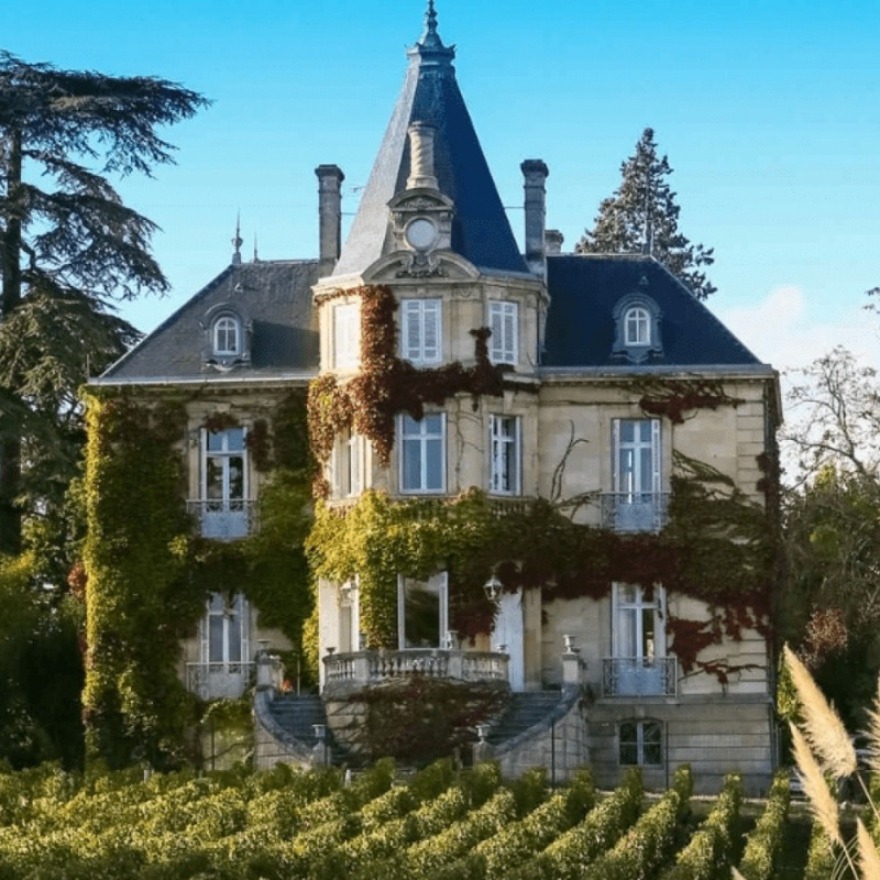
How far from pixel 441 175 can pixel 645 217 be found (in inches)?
800

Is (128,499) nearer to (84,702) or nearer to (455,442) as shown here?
(84,702)

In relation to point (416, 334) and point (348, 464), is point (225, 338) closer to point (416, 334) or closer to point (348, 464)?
point (348, 464)

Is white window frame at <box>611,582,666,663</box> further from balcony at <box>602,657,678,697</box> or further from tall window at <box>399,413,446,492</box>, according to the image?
tall window at <box>399,413,446,492</box>

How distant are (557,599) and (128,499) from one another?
24.3ft

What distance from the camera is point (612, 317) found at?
37938 millimetres

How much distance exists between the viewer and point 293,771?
3238 centimetres

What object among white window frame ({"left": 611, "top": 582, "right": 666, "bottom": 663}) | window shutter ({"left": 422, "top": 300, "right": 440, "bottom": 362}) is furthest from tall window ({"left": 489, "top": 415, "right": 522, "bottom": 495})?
white window frame ({"left": 611, "top": 582, "right": 666, "bottom": 663})

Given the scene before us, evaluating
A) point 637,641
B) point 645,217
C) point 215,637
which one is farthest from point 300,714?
point 645,217

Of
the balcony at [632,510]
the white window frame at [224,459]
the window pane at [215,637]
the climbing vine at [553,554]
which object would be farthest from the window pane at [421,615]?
the white window frame at [224,459]

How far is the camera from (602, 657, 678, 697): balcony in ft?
119

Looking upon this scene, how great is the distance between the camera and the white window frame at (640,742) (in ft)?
118

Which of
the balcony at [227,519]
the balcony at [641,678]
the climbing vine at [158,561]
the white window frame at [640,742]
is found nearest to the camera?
the white window frame at [640,742]

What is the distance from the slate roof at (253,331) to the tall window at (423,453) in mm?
2436

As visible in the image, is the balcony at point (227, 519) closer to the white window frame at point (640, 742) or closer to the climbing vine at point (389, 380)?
the climbing vine at point (389, 380)
